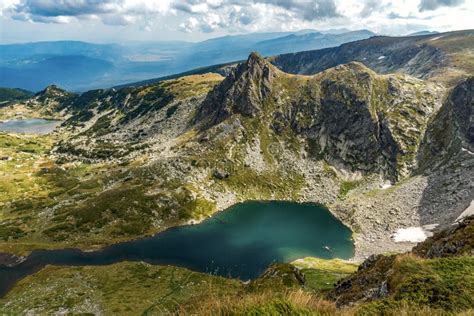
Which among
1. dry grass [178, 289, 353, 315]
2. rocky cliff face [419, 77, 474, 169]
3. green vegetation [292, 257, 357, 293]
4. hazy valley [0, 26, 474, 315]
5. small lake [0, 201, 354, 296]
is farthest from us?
rocky cliff face [419, 77, 474, 169]

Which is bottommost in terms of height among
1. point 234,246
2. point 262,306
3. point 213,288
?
point 234,246

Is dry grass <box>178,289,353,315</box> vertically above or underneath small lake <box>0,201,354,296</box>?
above

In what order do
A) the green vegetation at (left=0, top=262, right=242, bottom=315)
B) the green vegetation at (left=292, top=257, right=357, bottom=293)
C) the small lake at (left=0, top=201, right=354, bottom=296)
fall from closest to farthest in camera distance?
1. the green vegetation at (left=0, top=262, right=242, bottom=315)
2. the green vegetation at (left=292, top=257, right=357, bottom=293)
3. the small lake at (left=0, top=201, right=354, bottom=296)

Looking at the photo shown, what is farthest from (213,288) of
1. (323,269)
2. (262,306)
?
(323,269)

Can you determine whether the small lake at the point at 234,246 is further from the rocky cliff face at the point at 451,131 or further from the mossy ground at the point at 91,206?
the rocky cliff face at the point at 451,131

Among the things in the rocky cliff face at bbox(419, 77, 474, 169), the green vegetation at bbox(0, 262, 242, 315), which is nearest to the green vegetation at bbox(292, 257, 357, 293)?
the green vegetation at bbox(0, 262, 242, 315)

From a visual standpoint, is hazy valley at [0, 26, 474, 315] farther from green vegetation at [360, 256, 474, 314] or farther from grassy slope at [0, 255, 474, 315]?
green vegetation at [360, 256, 474, 314]

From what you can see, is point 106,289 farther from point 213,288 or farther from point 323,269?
point 213,288

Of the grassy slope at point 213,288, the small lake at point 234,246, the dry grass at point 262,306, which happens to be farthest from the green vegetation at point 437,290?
the small lake at point 234,246
